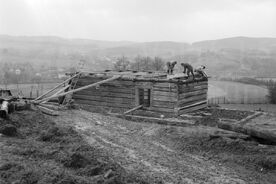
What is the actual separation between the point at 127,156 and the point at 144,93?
10.9 metres

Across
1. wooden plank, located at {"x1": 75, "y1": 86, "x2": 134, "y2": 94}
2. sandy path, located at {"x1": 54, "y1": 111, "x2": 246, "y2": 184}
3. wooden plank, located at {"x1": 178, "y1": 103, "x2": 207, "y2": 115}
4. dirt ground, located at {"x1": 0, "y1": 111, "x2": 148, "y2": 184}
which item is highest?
wooden plank, located at {"x1": 75, "y1": 86, "x2": 134, "y2": 94}

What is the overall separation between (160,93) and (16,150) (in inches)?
412

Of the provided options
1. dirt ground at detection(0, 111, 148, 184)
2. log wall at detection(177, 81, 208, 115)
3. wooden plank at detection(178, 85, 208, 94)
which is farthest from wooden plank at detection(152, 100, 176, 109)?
dirt ground at detection(0, 111, 148, 184)

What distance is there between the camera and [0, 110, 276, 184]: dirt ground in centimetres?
811

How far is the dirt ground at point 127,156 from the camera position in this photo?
8109 millimetres

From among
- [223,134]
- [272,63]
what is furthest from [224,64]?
[223,134]

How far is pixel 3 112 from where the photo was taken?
1271cm

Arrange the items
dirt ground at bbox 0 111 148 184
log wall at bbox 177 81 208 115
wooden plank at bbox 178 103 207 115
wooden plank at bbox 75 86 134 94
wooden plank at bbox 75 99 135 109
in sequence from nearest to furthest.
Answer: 1. dirt ground at bbox 0 111 148 184
2. log wall at bbox 177 81 208 115
3. wooden plank at bbox 178 103 207 115
4. wooden plank at bbox 75 86 134 94
5. wooden plank at bbox 75 99 135 109

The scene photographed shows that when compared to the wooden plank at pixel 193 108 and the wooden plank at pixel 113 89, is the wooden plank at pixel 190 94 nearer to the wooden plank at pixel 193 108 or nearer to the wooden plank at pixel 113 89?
the wooden plank at pixel 193 108

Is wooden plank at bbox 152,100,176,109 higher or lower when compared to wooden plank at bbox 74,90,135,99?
lower

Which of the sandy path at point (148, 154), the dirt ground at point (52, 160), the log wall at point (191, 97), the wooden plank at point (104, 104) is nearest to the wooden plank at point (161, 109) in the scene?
the log wall at point (191, 97)

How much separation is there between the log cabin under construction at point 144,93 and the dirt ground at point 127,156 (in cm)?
443

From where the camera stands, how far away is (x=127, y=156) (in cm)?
1052

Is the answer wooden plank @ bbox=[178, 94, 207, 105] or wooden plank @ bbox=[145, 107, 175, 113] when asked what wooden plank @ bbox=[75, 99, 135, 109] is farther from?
wooden plank @ bbox=[178, 94, 207, 105]
